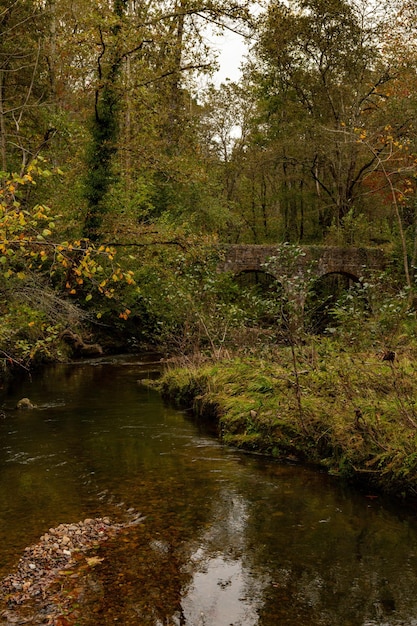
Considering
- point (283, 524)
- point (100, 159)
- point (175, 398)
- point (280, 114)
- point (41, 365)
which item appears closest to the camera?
point (283, 524)

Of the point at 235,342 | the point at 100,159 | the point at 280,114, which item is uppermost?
the point at 280,114

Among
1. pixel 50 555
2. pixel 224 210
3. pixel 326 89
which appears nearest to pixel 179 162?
pixel 224 210

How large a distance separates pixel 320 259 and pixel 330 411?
17605 mm

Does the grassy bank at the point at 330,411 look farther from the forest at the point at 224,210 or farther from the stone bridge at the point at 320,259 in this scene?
the stone bridge at the point at 320,259

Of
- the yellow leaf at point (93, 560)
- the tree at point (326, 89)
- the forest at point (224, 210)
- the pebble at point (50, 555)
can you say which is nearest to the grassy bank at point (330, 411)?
the forest at point (224, 210)

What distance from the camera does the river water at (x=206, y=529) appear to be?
4758 millimetres

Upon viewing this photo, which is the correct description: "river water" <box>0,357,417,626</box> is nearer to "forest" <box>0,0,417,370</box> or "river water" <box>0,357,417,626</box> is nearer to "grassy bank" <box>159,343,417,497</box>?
"grassy bank" <box>159,343,417,497</box>

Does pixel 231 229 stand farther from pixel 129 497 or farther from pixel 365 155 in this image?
pixel 129 497

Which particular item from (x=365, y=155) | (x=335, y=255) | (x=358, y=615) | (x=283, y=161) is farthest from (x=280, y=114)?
(x=358, y=615)

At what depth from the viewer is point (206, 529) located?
6262 millimetres

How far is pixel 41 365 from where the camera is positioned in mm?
18266

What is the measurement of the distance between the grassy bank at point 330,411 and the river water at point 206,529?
349 millimetres

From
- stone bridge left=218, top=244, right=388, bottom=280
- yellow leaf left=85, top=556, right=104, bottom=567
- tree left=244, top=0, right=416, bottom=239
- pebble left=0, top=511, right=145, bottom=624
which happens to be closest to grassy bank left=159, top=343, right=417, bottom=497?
pebble left=0, top=511, right=145, bottom=624

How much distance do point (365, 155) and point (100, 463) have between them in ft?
77.4
